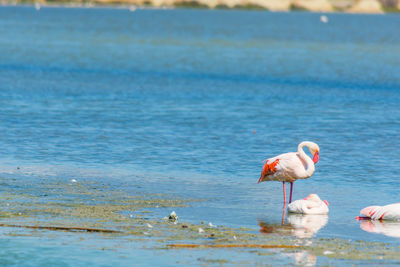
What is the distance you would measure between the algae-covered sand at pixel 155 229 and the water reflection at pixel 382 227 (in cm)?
114

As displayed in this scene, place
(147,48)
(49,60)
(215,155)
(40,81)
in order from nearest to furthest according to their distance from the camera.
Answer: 1. (215,155)
2. (40,81)
3. (49,60)
4. (147,48)

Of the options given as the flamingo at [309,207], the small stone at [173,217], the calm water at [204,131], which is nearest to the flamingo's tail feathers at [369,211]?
the calm water at [204,131]

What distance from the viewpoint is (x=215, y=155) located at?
2514cm

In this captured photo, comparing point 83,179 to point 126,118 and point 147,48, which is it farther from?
point 147,48

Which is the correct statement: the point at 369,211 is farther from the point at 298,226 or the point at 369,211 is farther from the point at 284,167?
the point at 284,167

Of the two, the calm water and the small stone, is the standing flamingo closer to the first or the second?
the calm water

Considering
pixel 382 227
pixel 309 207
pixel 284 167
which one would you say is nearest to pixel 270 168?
pixel 284 167

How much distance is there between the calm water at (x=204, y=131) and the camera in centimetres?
1930

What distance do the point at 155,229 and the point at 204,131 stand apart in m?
14.6

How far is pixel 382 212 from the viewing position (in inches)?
679

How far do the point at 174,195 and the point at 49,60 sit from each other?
50.6 m

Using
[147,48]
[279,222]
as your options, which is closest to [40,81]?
[279,222]

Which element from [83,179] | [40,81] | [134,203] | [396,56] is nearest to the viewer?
[134,203]

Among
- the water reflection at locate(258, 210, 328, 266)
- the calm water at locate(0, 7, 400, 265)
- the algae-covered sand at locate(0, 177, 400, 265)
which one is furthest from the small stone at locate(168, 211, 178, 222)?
the water reflection at locate(258, 210, 328, 266)
